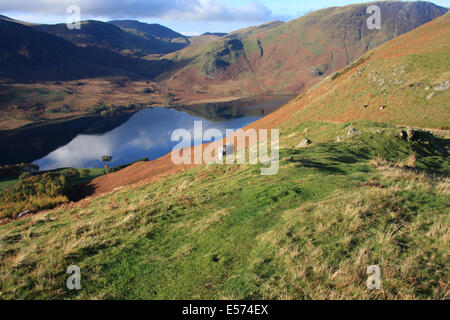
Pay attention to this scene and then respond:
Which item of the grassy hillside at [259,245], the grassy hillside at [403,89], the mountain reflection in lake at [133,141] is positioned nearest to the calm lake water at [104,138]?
the mountain reflection in lake at [133,141]

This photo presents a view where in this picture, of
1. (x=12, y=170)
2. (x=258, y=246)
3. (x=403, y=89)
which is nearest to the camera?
(x=258, y=246)

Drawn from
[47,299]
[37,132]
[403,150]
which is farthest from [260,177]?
[37,132]

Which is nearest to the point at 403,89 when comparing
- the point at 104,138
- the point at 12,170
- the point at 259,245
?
the point at 259,245

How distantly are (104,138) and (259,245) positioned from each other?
94.8 metres

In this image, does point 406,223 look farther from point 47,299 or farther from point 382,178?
point 47,299

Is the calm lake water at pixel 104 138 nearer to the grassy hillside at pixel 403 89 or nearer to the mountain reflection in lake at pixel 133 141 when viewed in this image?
the mountain reflection in lake at pixel 133 141

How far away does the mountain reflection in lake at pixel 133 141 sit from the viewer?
68.4 m

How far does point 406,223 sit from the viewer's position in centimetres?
657

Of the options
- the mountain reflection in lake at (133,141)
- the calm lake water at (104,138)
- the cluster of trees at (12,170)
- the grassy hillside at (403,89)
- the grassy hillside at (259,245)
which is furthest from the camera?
the calm lake water at (104,138)

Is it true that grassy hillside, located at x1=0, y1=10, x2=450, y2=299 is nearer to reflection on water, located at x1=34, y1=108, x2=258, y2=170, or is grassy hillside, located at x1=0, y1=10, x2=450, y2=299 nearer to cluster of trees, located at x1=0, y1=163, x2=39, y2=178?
reflection on water, located at x1=34, y1=108, x2=258, y2=170

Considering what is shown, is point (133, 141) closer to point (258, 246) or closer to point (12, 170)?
point (12, 170)

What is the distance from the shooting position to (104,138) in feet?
293

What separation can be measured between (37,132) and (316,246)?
401 ft
